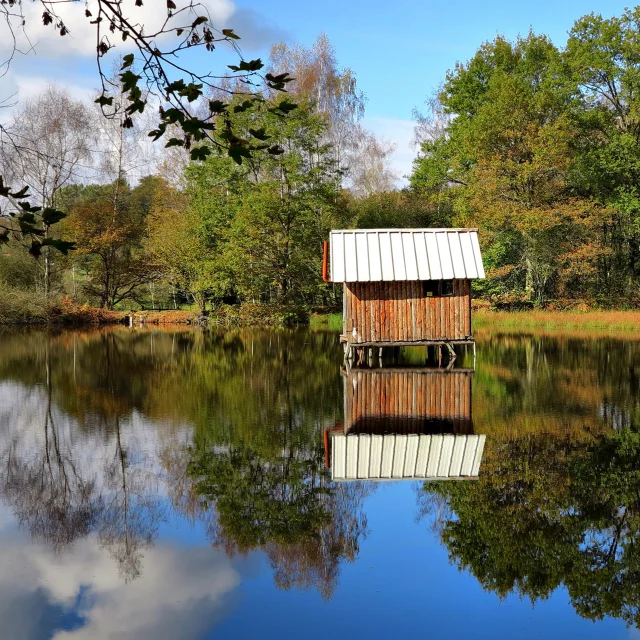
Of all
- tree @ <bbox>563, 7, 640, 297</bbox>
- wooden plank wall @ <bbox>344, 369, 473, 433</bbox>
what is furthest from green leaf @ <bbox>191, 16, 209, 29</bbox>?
tree @ <bbox>563, 7, 640, 297</bbox>

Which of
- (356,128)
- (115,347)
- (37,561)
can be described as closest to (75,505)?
(37,561)

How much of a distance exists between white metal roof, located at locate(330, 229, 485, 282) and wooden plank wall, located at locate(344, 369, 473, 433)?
3.12 m

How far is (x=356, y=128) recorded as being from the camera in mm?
52438

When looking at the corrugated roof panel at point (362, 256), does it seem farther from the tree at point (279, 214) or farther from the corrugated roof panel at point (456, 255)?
the tree at point (279, 214)

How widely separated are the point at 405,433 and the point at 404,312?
11117 mm

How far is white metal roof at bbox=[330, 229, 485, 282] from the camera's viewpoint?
23250 mm

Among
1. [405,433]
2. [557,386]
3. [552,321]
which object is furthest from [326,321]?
[405,433]

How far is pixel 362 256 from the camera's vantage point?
23797 millimetres

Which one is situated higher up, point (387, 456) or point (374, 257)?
point (374, 257)

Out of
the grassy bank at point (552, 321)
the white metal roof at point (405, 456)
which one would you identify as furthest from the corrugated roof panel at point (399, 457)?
the grassy bank at point (552, 321)

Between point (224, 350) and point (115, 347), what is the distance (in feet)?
15.7

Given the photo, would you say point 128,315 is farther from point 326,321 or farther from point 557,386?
point 557,386

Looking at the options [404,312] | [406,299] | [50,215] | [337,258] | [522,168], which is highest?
[522,168]

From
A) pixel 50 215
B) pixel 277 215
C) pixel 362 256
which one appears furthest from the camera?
pixel 277 215
